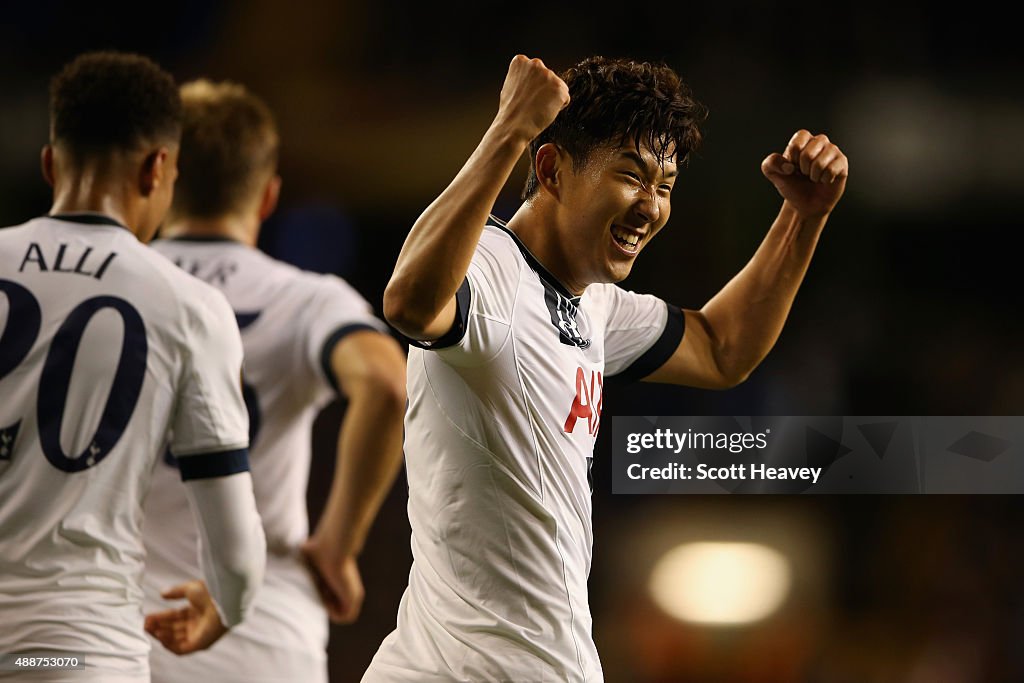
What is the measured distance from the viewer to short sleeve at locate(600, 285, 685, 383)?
1.96 m

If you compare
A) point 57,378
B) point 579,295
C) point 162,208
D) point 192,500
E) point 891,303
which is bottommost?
point 192,500

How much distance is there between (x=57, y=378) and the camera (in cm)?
177

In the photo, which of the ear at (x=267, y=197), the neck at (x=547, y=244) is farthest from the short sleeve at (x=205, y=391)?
the ear at (x=267, y=197)

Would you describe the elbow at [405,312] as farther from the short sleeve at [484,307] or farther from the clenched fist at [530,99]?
the clenched fist at [530,99]

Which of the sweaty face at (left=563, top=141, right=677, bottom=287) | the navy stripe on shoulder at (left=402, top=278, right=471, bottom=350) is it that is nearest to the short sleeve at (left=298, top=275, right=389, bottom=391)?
the sweaty face at (left=563, top=141, right=677, bottom=287)

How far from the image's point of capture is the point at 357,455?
2465mm

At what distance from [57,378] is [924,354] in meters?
3.69

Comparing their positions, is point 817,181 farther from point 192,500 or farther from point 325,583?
point 325,583

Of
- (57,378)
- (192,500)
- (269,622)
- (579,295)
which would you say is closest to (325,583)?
(269,622)

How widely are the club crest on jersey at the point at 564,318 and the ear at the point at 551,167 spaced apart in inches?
6.3

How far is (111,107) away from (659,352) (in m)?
1.05

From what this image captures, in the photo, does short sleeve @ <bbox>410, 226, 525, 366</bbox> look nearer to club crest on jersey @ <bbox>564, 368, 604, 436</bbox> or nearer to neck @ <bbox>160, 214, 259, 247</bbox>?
club crest on jersey @ <bbox>564, 368, 604, 436</bbox>

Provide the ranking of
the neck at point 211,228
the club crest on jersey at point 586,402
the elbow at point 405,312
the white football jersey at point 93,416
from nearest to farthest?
the elbow at point 405,312, the club crest on jersey at point 586,402, the white football jersey at point 93,416, the neck at point 211,228

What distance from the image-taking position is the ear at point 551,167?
171 centimetres
